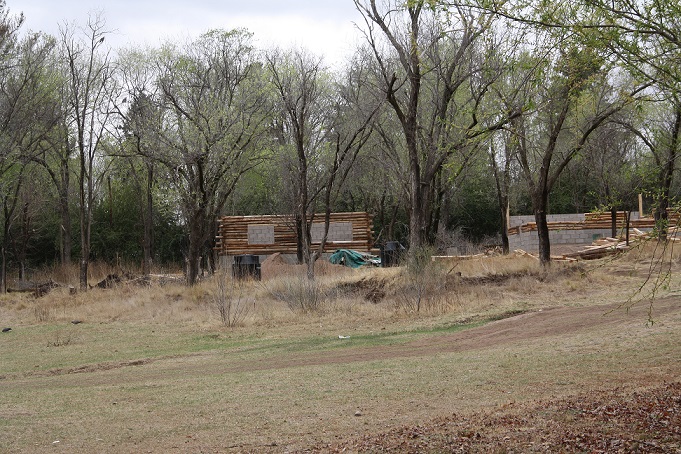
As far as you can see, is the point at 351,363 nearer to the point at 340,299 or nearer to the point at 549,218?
the point at 340,299

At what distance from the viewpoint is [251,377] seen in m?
13.4

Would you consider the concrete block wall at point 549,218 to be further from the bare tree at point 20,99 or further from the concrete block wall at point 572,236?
the bare tree at point 20,99

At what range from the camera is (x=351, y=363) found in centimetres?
1429

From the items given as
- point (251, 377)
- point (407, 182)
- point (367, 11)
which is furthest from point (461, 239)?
point (251, 377)

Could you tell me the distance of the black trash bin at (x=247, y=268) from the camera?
31034mm

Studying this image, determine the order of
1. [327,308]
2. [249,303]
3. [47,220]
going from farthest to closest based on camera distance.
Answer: [47,220], [249,303], [327,308]

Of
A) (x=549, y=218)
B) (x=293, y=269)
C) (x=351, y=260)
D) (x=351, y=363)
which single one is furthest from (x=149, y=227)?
(x=351, y=363)

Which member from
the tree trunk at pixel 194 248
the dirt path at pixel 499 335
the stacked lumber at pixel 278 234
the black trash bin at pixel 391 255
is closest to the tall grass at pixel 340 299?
the tree trunk at pixel 194 248

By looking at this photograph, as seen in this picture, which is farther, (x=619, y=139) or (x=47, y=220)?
(x=47, y=220)

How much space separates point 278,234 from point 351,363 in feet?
89.3

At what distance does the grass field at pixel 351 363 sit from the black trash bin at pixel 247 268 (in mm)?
3635

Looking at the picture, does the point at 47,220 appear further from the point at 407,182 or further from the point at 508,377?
the point at 508,377

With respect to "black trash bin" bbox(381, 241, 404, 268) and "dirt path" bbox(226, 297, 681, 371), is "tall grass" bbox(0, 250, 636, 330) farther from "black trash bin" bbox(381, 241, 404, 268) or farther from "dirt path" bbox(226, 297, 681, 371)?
"black trash bin" bbox(381, 241, 404, 268)

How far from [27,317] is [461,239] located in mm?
24146
